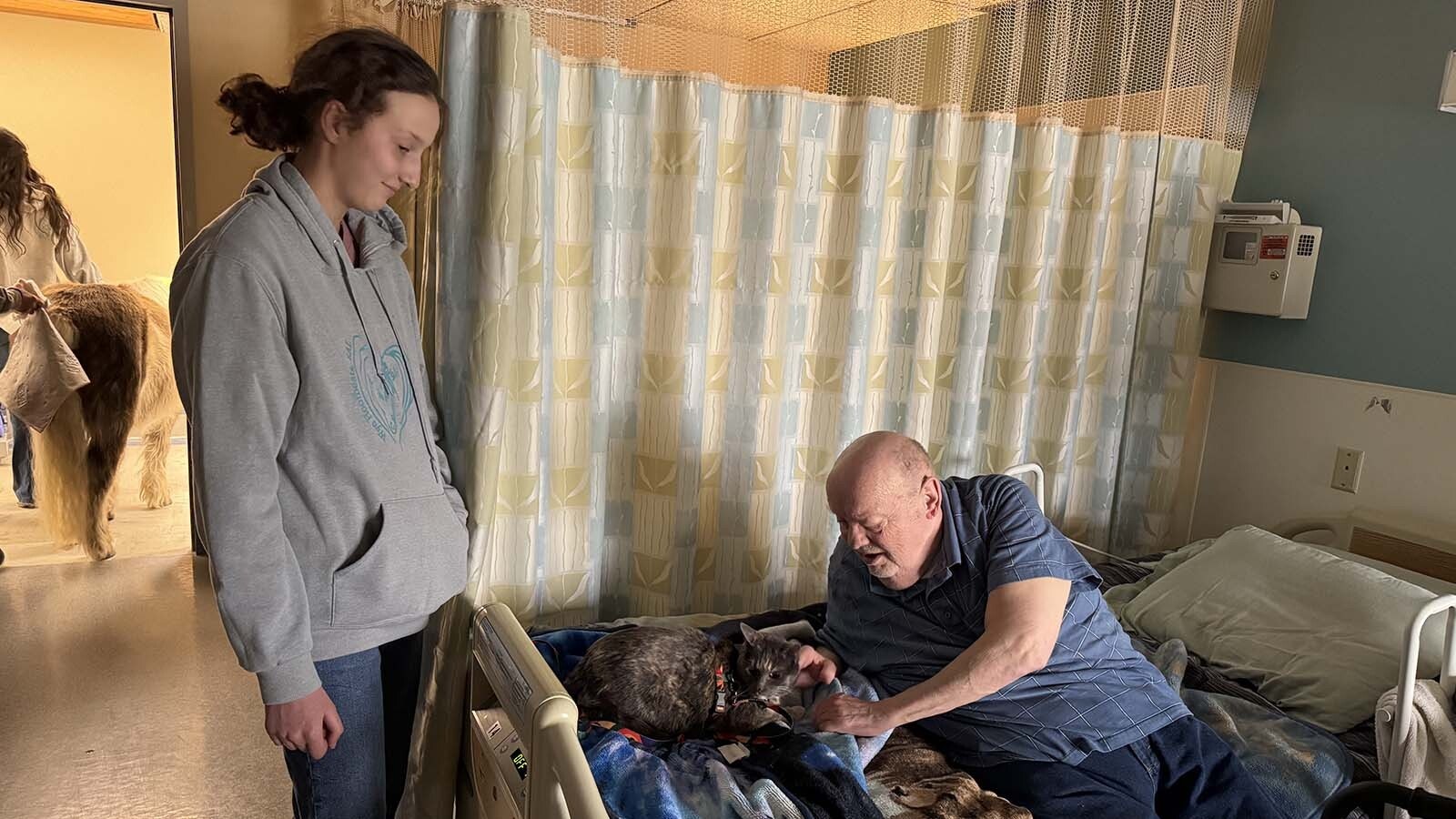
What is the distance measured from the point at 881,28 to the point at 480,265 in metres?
1.10

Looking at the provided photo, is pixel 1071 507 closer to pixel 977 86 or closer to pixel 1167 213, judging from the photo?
pixel 1167 213

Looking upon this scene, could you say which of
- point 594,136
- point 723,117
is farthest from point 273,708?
point 723,117

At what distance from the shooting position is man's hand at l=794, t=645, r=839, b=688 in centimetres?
179

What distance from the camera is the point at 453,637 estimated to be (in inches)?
73.8

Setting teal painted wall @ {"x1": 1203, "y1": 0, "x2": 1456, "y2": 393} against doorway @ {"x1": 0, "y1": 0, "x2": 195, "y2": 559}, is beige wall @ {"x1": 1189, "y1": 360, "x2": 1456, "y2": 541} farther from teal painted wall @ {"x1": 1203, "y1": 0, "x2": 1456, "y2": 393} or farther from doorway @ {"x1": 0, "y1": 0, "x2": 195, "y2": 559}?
doorway @ {"x1": 0, "y1": 0, "x2": 195, "y2": 559}

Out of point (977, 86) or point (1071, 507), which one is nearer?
point (977, 86)

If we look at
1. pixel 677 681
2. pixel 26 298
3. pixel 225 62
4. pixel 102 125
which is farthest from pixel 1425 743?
pixel 102 125

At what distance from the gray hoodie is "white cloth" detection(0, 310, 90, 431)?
3.11 meters

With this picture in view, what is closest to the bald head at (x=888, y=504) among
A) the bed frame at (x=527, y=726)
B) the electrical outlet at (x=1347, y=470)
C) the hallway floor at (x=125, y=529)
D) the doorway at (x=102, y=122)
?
the bed frame at (x=527, y=726)

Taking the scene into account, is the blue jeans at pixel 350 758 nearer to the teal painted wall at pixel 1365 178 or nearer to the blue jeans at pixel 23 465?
the teal painted wall at pixel 1365 178

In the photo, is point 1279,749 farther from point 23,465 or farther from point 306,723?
point 23,465

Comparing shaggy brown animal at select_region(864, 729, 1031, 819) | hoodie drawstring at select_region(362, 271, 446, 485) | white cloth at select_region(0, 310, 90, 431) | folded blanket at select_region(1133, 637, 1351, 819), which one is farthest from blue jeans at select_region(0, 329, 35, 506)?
folded blanket at select_region(1133, 637, 1351, 819)

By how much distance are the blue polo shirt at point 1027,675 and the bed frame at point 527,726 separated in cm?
52

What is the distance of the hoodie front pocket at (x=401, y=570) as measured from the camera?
53.1 inches
